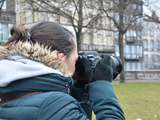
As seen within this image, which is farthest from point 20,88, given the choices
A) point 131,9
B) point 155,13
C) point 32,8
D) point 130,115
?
point 155,13

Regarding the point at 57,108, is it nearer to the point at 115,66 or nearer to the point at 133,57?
the point at 115,66

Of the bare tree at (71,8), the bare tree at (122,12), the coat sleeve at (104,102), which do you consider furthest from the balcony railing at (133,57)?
the coat sleeve at (104,102)

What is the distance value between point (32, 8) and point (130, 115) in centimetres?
2722

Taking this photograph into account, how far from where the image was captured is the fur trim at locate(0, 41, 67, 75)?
8.20ft

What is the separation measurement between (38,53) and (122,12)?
39.1 m

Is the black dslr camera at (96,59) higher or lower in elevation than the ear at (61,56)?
lower

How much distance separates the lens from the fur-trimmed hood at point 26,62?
241 centimetres

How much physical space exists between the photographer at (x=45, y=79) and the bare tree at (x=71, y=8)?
34180 millimetres

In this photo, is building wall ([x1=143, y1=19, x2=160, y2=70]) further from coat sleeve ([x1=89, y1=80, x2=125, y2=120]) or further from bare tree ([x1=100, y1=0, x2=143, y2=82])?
coat sleeve ([x1=89, y1=80, x2=125, y2=120])

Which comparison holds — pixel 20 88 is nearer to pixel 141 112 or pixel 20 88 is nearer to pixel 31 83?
pixel 31 83

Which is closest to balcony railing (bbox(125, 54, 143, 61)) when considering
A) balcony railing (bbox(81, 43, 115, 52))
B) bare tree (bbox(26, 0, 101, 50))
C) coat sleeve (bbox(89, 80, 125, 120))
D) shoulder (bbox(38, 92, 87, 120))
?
balcony railing (bbox(81, 43, 115, 52))

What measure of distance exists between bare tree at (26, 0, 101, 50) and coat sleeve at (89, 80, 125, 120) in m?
34.1

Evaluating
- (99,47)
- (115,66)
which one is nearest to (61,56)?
(115,66)

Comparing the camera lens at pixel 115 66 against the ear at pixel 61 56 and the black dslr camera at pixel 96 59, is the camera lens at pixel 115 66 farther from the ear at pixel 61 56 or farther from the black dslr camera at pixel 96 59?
the ear at pixel 61 56
